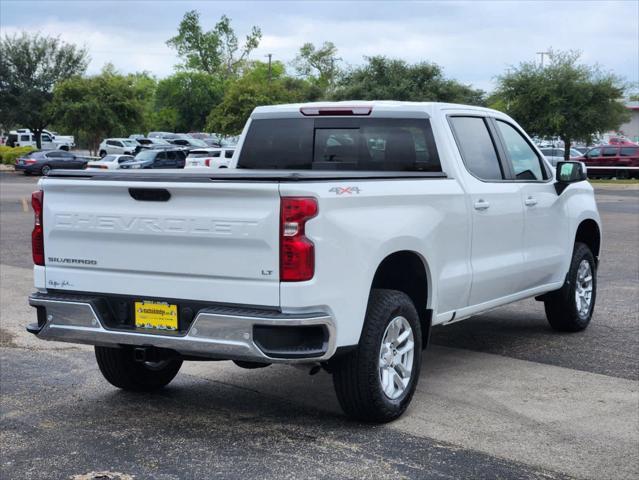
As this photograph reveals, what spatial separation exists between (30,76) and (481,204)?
216 ft

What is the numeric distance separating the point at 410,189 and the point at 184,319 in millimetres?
1685

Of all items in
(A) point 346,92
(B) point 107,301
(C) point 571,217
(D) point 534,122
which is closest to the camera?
(B) point 107,301

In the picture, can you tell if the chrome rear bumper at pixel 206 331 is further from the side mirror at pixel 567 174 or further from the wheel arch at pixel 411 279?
the side mirror at pixel 567 174

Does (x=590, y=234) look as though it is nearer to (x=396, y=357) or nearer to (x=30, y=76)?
(x=396, y=357)

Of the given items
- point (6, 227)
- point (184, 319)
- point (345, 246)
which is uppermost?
point (345, 246)

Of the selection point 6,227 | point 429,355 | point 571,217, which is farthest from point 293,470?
point 6,227

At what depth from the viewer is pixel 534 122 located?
4919 centimetres

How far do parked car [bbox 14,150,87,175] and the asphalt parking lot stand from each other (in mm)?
45655

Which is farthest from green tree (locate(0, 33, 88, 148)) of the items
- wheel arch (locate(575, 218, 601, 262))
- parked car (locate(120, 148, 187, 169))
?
wheel arch (locate(575, 218, 601, 262))

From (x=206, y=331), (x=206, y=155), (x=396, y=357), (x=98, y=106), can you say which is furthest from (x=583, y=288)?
(x=98, y=106)

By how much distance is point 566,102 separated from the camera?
48.1m

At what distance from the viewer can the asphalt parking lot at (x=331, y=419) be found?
534cm

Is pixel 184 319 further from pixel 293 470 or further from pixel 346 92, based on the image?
pixel 346 92

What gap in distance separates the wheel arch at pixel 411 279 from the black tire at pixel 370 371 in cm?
30
